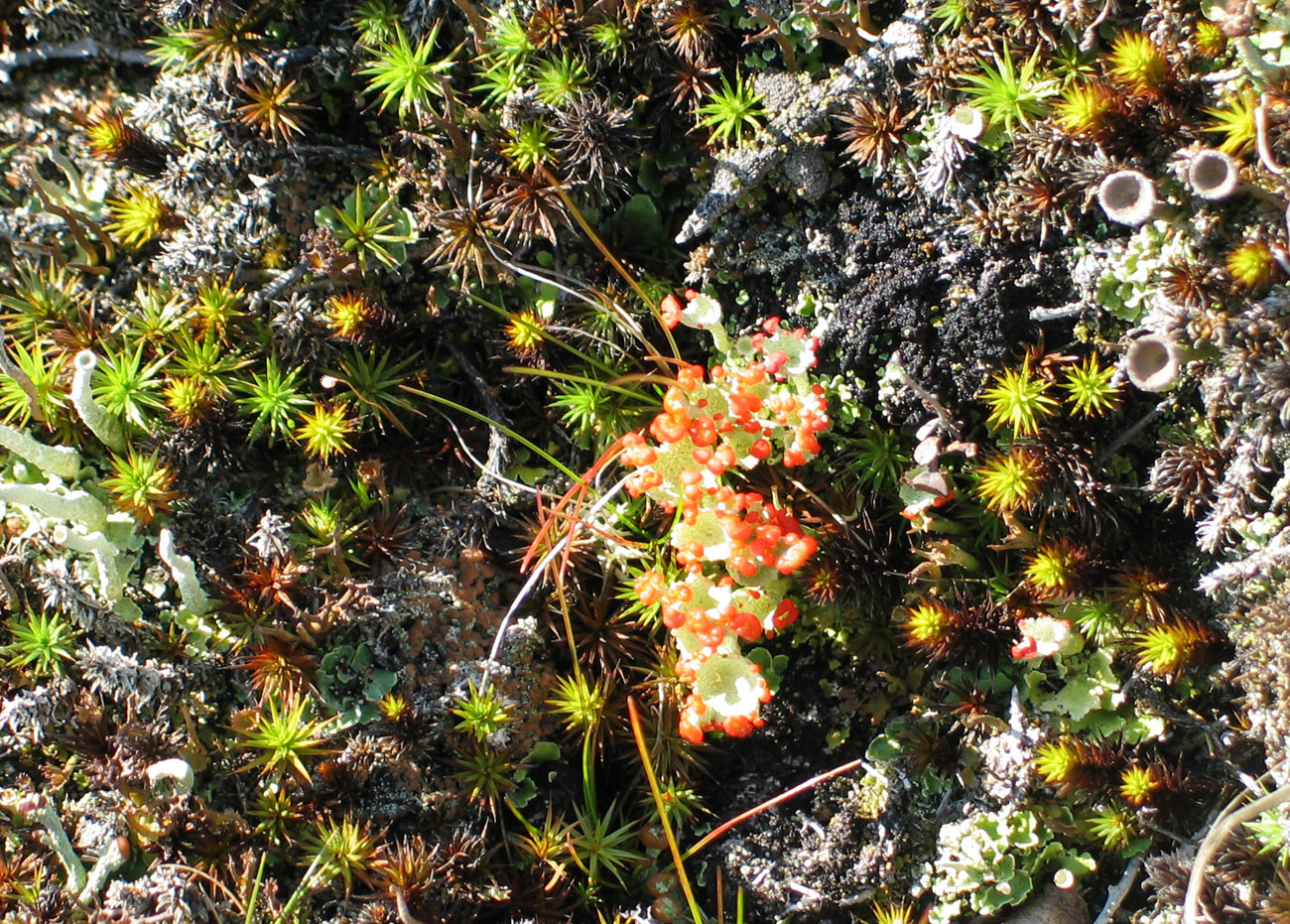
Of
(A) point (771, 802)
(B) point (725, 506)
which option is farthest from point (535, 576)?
(A) point (771, 802)

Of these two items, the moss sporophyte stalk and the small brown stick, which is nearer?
the moss sporophyte stalk

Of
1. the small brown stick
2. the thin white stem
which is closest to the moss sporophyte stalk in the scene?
the thin white stem

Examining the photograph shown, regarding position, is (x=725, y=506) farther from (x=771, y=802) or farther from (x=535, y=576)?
(x=771, y=802)

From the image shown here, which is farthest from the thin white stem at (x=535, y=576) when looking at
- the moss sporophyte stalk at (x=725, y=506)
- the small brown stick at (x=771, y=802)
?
the small brown stick at (x=771, y=802)

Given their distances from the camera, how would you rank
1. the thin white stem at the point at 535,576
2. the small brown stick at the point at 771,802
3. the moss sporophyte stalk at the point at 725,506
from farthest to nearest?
the thin white stem at the point at 535,576 → the small brown stick at the point at 771,802 → the moss sporophyte stalk at the point at 725,506

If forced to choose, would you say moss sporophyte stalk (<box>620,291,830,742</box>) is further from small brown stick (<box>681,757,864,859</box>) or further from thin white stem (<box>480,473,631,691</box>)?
small brown stick (<box>681,757,864,859</box>)

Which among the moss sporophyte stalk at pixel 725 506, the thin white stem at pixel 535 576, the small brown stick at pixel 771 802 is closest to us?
the moss sporophyte stalk at pixel 725 506

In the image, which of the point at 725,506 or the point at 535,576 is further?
the point at 535,576

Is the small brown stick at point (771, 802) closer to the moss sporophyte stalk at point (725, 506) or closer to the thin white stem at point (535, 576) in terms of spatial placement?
the moss sporophyte stalk at point (725, 506)
